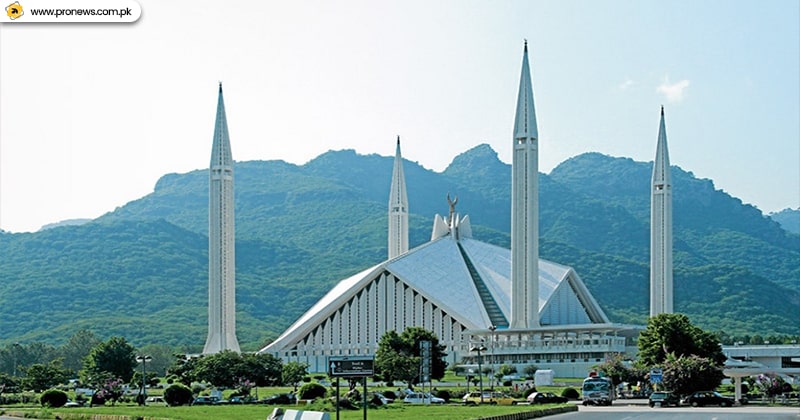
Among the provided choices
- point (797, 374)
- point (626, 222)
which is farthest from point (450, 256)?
point (626, 222)

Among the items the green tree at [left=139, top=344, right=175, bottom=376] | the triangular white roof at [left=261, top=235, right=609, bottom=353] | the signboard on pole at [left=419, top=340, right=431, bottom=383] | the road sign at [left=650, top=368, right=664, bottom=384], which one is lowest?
the green tree at [left=139, top=344, right=175, bottom=376]

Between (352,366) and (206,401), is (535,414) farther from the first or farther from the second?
(206,401)

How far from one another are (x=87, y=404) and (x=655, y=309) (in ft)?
108

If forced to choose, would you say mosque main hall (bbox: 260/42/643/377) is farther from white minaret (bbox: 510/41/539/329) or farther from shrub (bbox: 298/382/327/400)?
shrub (bbox: 298/382/327/400)

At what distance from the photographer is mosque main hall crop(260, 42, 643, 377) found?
194 feet

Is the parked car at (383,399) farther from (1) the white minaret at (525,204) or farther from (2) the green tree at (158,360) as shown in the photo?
(2) the green tree at (158,360)

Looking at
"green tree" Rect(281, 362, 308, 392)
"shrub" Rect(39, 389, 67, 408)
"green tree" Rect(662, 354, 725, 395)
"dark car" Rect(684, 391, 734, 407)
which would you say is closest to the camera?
"shrub" Rect(39, 389, 67, 408)

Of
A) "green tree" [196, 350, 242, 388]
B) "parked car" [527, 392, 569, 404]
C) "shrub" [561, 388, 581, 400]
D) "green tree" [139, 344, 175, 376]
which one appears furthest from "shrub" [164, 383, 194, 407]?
"green tree" [139, 344, 175, 376]

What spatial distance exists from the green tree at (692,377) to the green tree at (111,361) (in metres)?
23.7

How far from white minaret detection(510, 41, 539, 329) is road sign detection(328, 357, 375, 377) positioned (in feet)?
117

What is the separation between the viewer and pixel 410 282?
66.4 metres

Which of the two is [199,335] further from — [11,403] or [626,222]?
[626,222]

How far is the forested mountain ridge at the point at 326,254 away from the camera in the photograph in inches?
4808

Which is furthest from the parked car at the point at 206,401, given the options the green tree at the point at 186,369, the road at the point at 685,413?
the road at the point at 685,413
